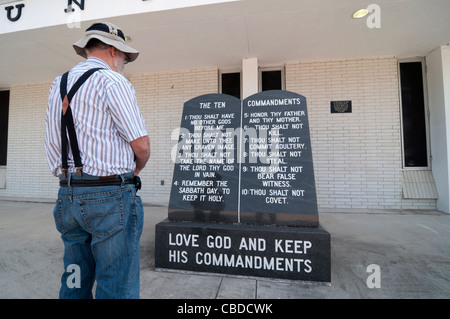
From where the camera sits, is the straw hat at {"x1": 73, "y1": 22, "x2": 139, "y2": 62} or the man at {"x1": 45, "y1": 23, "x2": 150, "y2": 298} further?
the straw hat at {"x1": 73, "y1": 22, "x2": 139, "y2": 62}

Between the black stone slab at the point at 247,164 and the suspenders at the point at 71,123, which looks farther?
the black stone slab at the point at 247,164

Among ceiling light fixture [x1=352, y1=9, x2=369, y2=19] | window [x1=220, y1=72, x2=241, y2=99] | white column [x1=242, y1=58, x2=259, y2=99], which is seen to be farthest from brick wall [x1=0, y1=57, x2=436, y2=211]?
ceiling light fixture [x1=352, y1=9, x2=369, y2=19]

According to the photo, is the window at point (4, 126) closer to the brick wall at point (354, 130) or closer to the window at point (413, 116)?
the brick wall at point (354, 130)

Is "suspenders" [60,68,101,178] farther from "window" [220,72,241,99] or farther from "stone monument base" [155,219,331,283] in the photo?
"window" [220,72,241,99]

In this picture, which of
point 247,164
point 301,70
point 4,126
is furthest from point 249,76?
point 4,126

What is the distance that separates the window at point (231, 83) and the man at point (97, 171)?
5.02 m

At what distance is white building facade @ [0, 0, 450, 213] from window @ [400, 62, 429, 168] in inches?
1.0

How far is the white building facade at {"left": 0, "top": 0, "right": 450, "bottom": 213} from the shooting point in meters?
4.00

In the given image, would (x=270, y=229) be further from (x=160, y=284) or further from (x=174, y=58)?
(x=174, y=58)

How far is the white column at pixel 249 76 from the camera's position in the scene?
541 centimetres

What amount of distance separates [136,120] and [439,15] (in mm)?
5390

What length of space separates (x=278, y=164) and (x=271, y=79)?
406 cm

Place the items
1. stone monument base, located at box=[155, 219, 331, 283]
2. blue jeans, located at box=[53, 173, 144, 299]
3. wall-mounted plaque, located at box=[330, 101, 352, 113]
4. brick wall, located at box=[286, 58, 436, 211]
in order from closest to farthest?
1. blue jeans, located at box=[53, 173, 144, 299]
2. stone monument base, located at box=[155, 219, 331, 283]
3. brick wall, located at box=[286, 58, 436, 211]
4. wall-mounted plaque, located at box=[330, 101, 352, 113]

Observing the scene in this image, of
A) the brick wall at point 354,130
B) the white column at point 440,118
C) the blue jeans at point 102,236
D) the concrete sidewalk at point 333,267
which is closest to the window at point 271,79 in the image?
the brick wall at point 354,130
